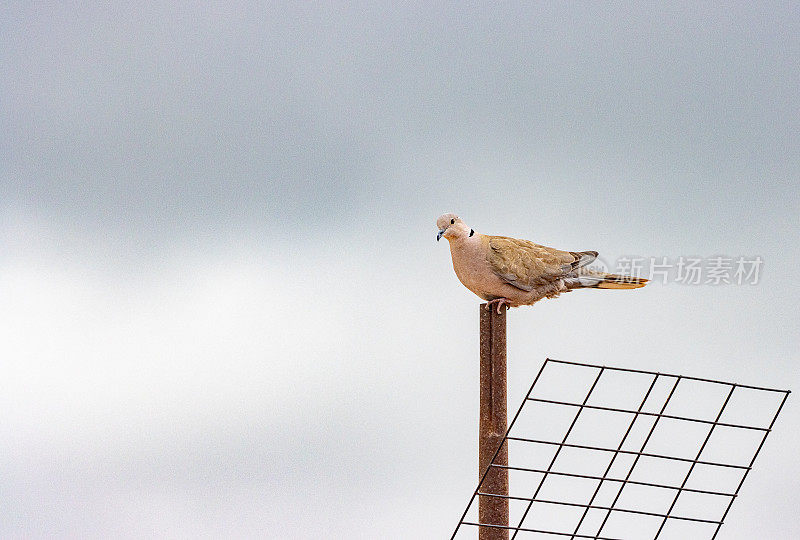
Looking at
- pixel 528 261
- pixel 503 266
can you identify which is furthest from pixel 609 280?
pixel 503 266

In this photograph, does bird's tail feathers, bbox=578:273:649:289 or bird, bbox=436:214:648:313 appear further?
bird's tail feathers, bbox=578:273:649:289

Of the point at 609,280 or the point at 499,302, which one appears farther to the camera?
the point at 609,280

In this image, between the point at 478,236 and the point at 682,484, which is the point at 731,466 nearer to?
the point at 682,484

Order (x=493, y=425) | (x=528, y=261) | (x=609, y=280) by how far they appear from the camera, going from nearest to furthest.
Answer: (x=493, y=425), (x=528, y=261), (x=609, y=280)

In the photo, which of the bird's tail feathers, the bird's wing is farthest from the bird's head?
the bird's tail feathers

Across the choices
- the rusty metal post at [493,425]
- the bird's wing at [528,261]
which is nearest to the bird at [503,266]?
the bird's wing at [528,261]

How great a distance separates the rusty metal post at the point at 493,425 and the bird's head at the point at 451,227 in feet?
1.10

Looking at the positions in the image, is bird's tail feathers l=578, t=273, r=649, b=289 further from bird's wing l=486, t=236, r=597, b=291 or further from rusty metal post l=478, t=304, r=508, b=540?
rusty metal post l=478, t=304, r=508, b=540

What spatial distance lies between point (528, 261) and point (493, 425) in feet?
2.02

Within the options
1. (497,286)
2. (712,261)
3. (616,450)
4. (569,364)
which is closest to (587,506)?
(616,450)

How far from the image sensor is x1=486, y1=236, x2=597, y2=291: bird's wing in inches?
135

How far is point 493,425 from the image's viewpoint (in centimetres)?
336

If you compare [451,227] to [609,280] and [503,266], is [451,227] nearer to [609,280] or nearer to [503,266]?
[503,266]

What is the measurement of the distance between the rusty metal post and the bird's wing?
180 millimetres
